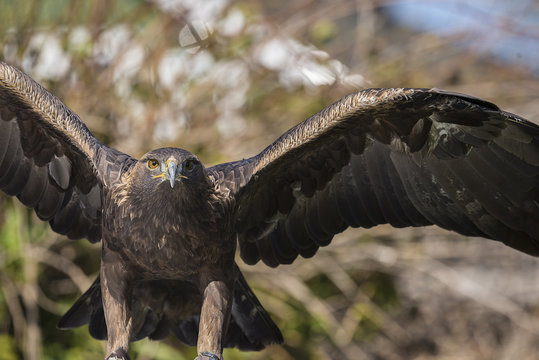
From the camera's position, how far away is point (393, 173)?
3971 mm

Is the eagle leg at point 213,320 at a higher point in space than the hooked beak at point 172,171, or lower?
lower

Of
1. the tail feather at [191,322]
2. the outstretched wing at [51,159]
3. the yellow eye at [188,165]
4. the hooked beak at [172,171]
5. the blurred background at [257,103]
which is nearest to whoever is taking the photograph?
the hooked beak at [172,171]

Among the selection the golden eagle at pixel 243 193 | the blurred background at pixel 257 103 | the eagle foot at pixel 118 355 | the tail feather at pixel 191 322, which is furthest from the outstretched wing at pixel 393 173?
the blurred background at pixel 257 103

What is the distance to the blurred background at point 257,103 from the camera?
738 cm

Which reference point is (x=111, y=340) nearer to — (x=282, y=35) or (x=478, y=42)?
(x=282, y=35)

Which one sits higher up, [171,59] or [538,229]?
[171,59]

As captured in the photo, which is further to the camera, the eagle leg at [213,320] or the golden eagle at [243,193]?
the eagle leg at [213,320]

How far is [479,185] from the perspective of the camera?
376cm

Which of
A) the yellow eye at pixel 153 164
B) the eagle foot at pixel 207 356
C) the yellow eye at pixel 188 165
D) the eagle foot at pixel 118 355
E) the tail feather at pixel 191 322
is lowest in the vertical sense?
the eagle foot at pixel 207 356

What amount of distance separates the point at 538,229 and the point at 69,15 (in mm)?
5447

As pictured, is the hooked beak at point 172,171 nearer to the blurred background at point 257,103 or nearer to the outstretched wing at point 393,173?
the outstretched wing at point 393,173

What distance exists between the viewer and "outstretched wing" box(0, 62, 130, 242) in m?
3.79

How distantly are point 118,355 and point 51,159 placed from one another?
118cm

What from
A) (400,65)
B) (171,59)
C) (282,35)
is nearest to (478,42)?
(400,65)
